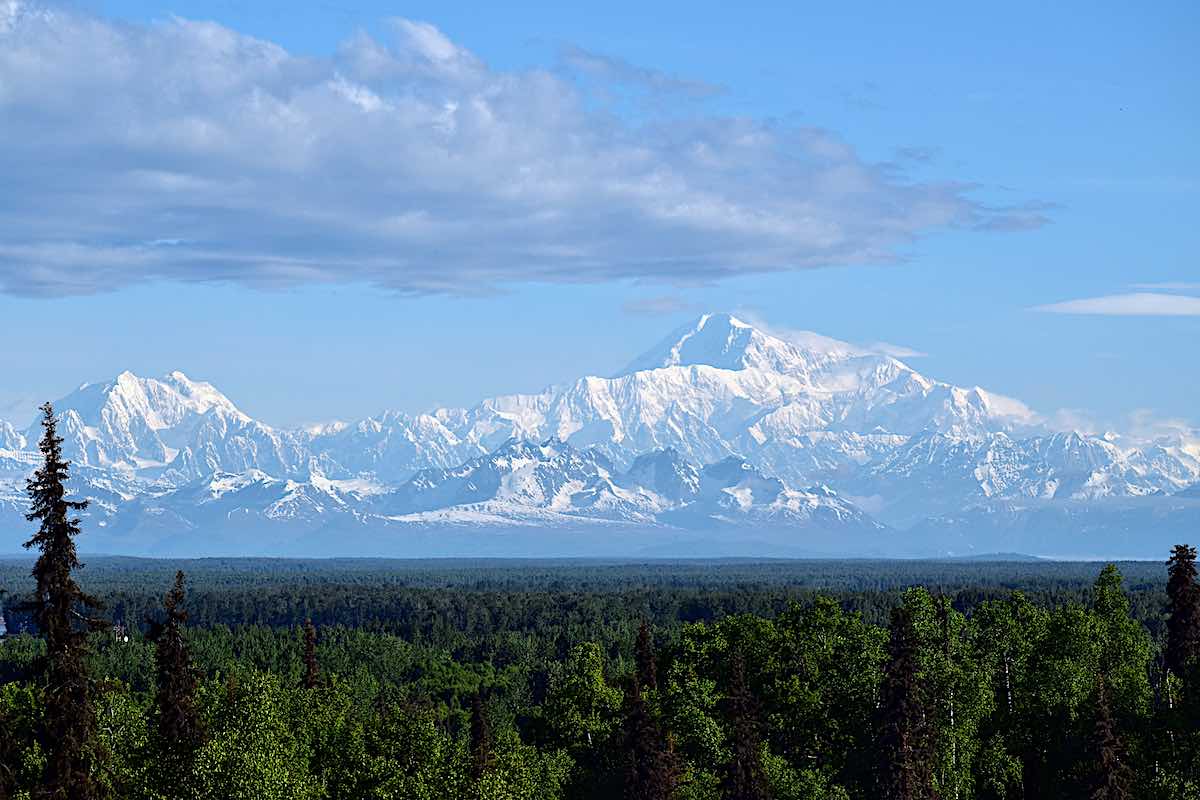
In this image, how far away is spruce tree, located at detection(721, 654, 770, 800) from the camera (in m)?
90.1

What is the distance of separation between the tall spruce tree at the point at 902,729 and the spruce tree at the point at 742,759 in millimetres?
6470

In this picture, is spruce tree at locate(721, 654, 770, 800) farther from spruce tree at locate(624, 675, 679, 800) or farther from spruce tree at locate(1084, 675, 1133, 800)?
spruce tree at locate(1084, 675, 1133, 800)

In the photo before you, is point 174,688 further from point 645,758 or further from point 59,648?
point 645,758

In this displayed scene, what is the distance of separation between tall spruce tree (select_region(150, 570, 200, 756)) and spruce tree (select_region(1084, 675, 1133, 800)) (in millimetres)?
45516

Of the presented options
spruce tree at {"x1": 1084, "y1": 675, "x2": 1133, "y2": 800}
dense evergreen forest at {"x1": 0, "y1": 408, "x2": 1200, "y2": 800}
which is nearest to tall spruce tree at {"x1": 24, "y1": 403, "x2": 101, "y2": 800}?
dense evergreen forest at {"x1": 0, "y1": 408, "x2": 1200, "y2": 800}

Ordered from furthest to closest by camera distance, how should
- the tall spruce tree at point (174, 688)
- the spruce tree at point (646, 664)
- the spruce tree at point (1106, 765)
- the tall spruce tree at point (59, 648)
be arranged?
the spruce tree at point (646, 664), the spruce tree at point (1106, 765), the tall spruce tree at point (174, 688), the tall spruce tree at point (59, 648)

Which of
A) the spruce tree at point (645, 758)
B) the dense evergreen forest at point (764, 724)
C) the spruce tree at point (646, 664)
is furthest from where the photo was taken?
the spruce tree at point (646, 664)

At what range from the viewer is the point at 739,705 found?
92.1 m

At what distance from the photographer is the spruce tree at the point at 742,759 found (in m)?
90.1

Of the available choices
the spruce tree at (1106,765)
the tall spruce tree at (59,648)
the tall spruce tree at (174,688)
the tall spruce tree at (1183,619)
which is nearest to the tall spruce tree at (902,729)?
the spruce tree at (1106,765)

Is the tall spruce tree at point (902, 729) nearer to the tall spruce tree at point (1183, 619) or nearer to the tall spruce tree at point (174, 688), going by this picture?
the tall spruce tree at point (1183, 619)

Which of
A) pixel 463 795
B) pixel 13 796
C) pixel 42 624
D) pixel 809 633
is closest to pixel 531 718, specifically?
pixel 809 633

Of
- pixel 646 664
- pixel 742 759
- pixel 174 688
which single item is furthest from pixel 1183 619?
pixel 174 688

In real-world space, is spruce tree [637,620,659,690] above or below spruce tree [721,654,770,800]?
above
